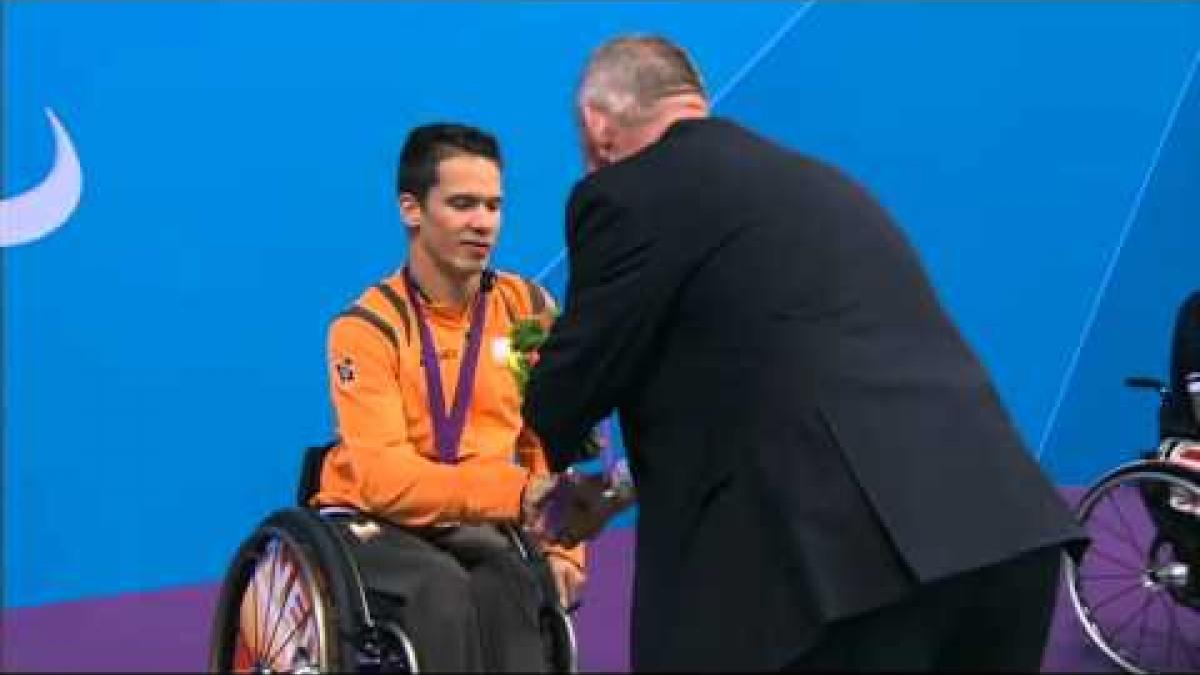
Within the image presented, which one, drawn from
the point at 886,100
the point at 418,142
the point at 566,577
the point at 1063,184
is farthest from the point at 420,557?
the point at 1063,184

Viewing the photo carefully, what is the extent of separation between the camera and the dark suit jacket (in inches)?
76.1

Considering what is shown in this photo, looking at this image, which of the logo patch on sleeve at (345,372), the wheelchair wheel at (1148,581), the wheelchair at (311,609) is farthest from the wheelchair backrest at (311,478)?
the wheelchair wheel at (1148,581)

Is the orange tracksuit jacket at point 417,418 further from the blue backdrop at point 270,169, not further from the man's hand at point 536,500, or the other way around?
the blue backdrop at point 270,169

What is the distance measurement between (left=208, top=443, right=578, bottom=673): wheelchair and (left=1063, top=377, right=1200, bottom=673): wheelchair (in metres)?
1.07

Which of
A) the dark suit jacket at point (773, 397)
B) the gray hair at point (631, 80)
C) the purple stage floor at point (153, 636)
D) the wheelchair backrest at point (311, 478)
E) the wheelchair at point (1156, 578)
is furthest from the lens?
the purple stage floor at point (153, 636)

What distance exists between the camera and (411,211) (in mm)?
3088

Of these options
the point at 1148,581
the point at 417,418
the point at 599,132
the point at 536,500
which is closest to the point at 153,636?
the point at 417,418

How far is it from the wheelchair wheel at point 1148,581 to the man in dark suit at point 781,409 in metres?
1.32

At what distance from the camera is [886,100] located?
5.84 m

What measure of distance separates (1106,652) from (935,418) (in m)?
2.24

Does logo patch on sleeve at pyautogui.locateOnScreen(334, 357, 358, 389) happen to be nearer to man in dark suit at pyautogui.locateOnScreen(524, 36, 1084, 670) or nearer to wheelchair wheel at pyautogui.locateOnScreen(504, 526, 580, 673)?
wheelchair wheel at pyautogui.locateOnScreen(504, 526, 580, 673)

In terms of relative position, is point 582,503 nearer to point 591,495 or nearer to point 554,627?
point 591,495

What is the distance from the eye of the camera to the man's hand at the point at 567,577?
9.60ft

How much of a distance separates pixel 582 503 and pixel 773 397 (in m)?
0.56
